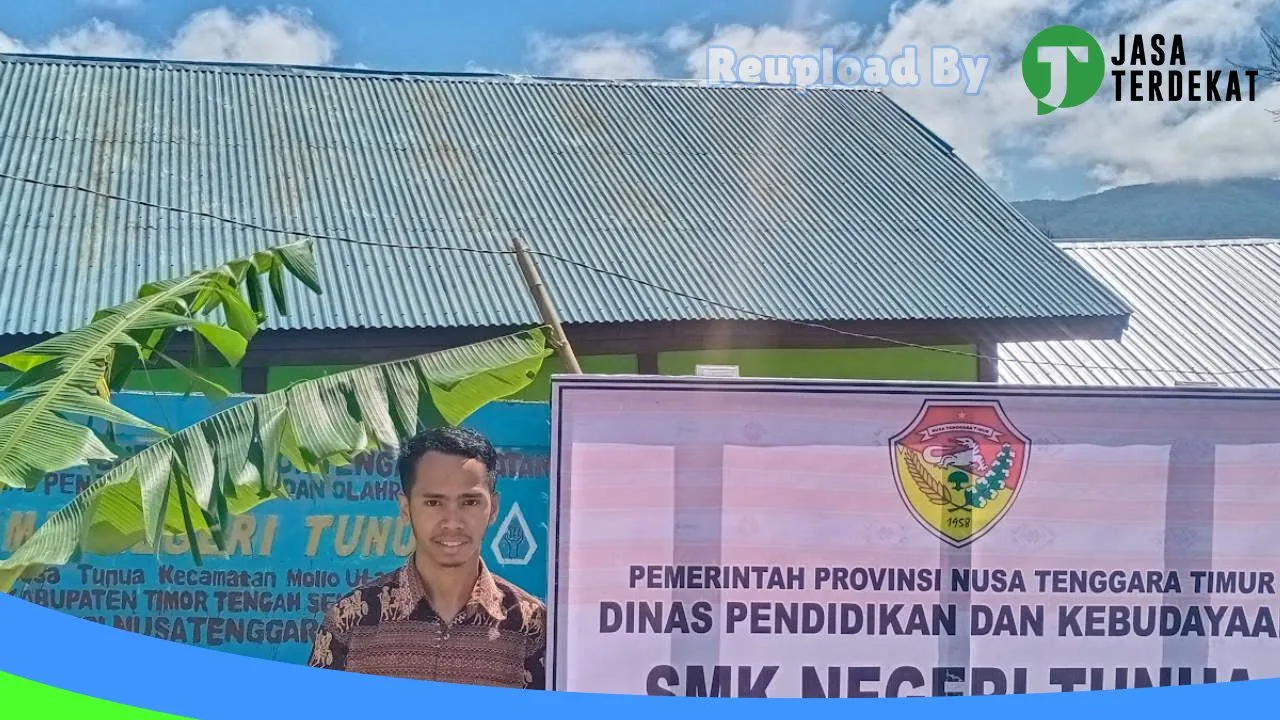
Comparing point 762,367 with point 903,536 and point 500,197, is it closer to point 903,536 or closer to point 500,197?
point 500,197

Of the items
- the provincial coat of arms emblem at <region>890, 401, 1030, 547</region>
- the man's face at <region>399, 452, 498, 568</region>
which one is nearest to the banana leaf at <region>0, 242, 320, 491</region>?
the man's face at <region>399, 452, 498, 568</region>

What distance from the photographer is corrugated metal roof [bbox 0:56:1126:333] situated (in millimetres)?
8961

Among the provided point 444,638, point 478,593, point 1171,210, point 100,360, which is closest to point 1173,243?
point 1171,210

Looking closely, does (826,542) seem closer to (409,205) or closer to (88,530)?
(88,530)

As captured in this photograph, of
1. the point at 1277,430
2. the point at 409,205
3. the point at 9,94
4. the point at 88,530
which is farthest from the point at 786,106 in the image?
the point at 88,530

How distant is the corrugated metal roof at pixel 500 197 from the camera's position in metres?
8.96

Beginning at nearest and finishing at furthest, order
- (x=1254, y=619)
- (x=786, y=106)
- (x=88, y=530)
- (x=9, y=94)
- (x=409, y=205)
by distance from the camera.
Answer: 1. (x=88, y=530)
2. (x=1254, y=619)
3. (x=409, y=205)
4. (x=9, y=94)
5. (x=786, y=106)

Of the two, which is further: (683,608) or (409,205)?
(409,205)

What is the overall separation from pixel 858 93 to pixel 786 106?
1.02 m

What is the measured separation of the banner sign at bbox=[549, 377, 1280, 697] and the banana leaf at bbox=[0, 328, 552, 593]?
1.72ft

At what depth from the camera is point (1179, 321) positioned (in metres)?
12.3

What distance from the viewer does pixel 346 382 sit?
4.25 meters

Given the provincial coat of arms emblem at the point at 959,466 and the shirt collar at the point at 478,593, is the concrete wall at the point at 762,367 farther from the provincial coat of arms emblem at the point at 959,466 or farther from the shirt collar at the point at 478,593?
the provincial coat of arms emblem at the point at 959,466

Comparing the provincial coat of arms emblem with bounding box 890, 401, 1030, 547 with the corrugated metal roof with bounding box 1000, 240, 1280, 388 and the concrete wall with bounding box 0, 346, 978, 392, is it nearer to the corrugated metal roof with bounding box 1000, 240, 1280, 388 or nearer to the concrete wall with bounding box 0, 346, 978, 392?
the concrete wall with bounding box 0, 346, 978, 392
